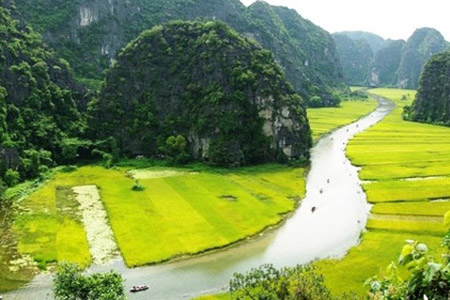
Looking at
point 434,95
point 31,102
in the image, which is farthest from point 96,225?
point 434,95

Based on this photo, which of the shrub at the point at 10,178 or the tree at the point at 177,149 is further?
the tree at the point at 177,149

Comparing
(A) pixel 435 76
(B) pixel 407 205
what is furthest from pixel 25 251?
(A) pixel 435 76

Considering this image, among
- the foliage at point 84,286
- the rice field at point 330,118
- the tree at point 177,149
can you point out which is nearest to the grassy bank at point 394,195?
the rice field at point 330,118

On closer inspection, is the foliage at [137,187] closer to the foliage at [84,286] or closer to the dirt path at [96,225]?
the dirt path at [96,225]

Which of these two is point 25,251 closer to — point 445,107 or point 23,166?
point 23,166

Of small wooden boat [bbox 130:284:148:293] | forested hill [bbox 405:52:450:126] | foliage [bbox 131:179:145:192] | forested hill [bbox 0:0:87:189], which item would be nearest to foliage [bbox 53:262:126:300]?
small wooden boat [bbox 130:284:148:293]
